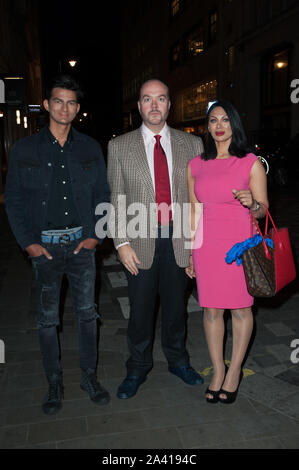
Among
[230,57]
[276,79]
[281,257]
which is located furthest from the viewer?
[230,57]

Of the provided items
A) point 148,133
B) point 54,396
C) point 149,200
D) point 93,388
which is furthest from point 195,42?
point 54,396

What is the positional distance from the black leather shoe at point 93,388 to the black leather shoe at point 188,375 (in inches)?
25.7

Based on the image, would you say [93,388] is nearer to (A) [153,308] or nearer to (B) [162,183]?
(A) [153,308]

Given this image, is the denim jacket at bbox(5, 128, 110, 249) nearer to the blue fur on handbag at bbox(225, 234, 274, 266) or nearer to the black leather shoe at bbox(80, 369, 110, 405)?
the blue fur on handbag at bbox(225, 234, 274, 266)

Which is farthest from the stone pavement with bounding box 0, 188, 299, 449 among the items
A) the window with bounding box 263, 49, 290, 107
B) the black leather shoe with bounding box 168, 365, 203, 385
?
the window with bounding box 263, 49, 290, 107

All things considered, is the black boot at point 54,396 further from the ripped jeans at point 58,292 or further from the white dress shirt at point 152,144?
the white dress shirt at point 152,144

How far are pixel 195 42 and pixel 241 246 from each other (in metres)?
33.4

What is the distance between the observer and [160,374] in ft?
12.1

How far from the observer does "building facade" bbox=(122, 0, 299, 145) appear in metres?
21.8

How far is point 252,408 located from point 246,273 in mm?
1075

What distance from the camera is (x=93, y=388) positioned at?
3312 mm

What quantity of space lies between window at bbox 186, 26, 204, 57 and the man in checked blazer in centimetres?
3066

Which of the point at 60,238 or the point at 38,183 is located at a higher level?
the point at 38,183
